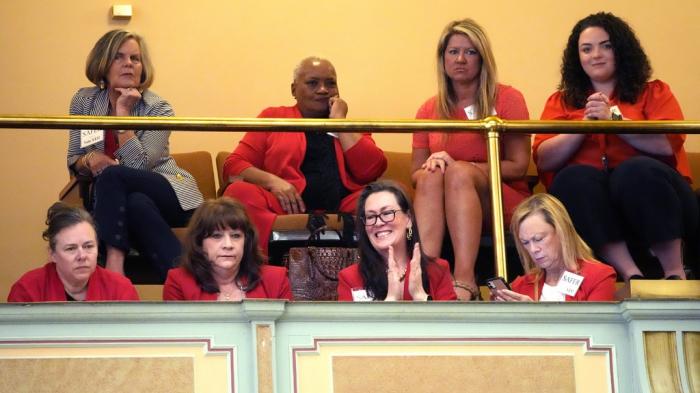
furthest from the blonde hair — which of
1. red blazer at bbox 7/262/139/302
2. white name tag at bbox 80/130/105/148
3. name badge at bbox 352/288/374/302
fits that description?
red blazer at bbox 7/262/139/302

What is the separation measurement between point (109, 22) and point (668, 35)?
2747 millimetres

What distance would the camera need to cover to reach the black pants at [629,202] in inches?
267

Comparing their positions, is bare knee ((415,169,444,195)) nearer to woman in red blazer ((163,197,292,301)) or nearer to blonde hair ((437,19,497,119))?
blonde hair ((437,19,497,119))

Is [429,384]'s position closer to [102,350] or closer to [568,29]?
[102,350]

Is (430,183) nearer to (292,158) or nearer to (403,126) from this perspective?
(403,126)

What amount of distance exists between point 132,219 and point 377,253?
1103mm

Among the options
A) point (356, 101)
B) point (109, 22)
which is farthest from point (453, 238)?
point (109, 22)

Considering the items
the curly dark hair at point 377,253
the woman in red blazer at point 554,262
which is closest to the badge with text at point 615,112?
the woman in red blazer at point 554,262

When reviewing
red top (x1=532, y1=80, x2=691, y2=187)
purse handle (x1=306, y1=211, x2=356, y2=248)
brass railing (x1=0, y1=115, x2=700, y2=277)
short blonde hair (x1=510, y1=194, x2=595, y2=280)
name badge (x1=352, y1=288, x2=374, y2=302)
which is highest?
red top (x1=532, y1=80, x2=691, y2=187)

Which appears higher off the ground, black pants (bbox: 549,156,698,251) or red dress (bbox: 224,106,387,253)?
red dress (bbox: 224,106,387,253)

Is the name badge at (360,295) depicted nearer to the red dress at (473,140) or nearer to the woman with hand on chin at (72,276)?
the woman with hand on chin at (72,276)

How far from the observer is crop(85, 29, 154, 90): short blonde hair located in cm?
727

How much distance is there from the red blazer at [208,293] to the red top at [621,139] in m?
1.40

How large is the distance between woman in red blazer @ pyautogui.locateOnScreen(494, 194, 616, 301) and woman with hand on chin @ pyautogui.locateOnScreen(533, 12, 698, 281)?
44cm
